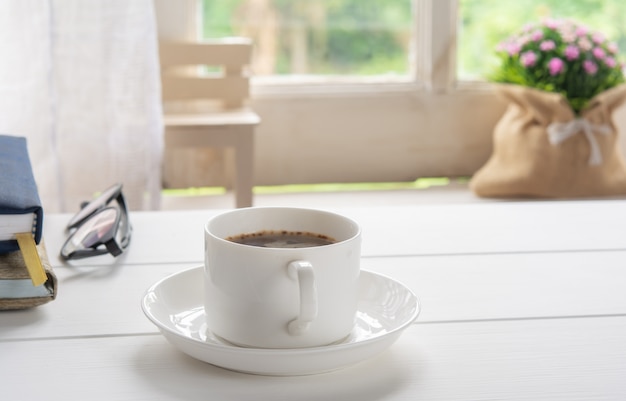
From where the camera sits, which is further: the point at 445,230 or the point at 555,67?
the point at 555,67

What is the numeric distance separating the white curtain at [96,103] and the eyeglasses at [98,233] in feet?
2.79

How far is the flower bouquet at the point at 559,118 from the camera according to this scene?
205 centimetres

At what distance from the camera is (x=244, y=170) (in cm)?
184

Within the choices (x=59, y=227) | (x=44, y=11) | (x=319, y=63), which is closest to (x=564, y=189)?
(x=319, y=63)

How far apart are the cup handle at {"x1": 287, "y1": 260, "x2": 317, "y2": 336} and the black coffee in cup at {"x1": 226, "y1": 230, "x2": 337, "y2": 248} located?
56 mm

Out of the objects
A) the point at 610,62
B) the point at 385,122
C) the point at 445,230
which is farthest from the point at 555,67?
the point at 445,230

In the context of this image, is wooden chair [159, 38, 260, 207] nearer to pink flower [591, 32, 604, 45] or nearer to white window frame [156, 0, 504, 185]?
white window frame [156, 0, 504, 185]

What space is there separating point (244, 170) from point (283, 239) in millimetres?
1257

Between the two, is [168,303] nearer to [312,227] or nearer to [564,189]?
[312,227]

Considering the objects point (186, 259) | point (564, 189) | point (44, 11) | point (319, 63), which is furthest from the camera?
point (319, 63)

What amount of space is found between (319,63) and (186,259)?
5.27 feet

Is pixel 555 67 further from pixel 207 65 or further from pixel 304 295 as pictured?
pixel 304 295

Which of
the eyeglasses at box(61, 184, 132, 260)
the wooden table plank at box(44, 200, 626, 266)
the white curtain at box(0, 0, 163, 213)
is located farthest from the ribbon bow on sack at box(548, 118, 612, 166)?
the eyeglasses at box(61, 184, 132, 260)

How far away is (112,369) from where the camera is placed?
1.71 feet
